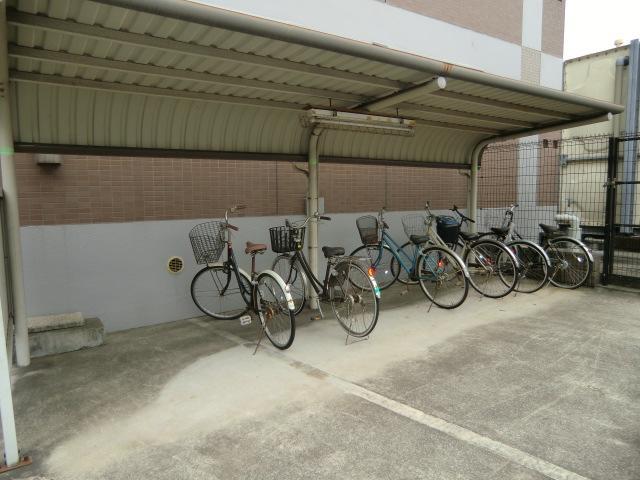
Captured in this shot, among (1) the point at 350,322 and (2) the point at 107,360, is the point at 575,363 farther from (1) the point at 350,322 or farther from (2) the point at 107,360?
(2) the point at 107,360

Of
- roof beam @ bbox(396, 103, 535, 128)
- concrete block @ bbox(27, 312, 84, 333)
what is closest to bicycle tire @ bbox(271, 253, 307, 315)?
concrete block @ bbox(27, 312, 84, 333)

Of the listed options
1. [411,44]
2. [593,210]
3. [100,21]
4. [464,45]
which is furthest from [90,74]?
[593,210]

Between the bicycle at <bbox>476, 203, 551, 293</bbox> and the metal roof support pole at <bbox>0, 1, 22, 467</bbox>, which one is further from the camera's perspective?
the bicycle at <bbox>476, 203, 551, 293</bbox>

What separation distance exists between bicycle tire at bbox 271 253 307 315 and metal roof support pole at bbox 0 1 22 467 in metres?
2.31

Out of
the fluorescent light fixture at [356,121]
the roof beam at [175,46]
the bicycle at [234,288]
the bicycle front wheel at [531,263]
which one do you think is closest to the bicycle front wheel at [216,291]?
the bicycle at [234,288]

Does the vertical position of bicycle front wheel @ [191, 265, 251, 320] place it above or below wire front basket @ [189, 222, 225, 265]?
below

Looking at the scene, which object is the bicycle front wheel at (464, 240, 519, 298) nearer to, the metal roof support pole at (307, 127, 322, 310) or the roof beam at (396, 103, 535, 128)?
the roof beam at (396, 103, 535, 128)

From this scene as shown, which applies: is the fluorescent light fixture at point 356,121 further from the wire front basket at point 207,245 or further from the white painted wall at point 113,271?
the white painted wall at point 113,271

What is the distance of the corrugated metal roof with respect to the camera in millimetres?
2805

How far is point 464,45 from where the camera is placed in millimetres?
7969

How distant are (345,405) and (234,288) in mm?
2617

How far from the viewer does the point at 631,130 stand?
26.7ft

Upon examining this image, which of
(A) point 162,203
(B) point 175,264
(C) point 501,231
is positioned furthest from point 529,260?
(A) point 162,203

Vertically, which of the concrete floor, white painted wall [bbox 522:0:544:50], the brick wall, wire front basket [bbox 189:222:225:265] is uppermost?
white painted wall [bbox 522:0:544:50]
